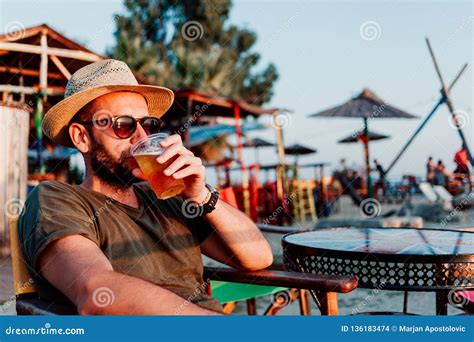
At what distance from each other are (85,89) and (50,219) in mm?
540

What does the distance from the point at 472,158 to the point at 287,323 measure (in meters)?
9.39

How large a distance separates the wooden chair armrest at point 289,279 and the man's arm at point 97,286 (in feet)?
1.48

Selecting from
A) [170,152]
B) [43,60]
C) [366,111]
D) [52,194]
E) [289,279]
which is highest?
[43,60]

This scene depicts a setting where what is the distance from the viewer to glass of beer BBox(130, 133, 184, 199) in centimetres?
150

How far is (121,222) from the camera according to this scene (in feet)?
5.57

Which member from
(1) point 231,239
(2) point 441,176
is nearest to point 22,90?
(1) point 231,239

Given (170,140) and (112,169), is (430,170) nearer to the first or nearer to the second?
(112,169)

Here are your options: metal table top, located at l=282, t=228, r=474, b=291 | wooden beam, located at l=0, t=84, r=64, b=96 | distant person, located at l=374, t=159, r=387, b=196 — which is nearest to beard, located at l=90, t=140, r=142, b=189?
metal table top, located at l=282, t=228, r=474, b=291

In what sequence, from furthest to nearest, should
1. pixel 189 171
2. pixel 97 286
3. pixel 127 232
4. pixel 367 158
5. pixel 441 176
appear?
pixel 441 176 < pixel 367 158 < pixel 127 232 < pixel 189 171 < pixel 97 286

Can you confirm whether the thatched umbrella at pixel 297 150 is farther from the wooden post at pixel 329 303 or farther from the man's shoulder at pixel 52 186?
the man's shoulder at pixel 52 186

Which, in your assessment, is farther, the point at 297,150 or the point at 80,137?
the point at 297,150

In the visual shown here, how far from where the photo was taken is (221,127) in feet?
35.7

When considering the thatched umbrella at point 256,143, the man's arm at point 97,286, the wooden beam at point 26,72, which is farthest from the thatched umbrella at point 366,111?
the man's arm at point 97,286

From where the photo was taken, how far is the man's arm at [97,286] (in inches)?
50.0
